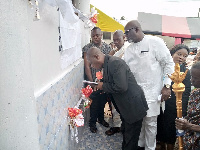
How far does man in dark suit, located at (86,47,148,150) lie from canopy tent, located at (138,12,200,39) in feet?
24.5

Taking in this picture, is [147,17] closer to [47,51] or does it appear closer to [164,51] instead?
[164,51]

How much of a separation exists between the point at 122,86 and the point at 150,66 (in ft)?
2.05

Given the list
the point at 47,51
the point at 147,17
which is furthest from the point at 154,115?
the point at 147,17

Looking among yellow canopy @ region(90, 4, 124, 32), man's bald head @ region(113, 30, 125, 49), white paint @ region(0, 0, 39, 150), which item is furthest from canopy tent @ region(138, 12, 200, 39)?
white paint @ region(0, 0, 39, 150)

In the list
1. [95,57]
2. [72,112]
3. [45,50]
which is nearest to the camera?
[45,50]

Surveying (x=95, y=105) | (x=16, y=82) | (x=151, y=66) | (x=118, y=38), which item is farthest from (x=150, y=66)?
(x=16, y=82)

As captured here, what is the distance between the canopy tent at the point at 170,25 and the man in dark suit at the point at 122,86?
7.46 m

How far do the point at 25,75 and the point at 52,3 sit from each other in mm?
693

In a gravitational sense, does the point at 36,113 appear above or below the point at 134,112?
above

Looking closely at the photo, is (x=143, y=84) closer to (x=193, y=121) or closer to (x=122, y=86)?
(x=122, y=86)

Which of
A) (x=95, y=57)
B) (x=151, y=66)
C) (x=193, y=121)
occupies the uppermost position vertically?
(x=95, y=57)

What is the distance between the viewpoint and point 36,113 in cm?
137

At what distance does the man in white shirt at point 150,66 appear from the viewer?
2.73 meters

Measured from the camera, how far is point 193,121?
1.85m
